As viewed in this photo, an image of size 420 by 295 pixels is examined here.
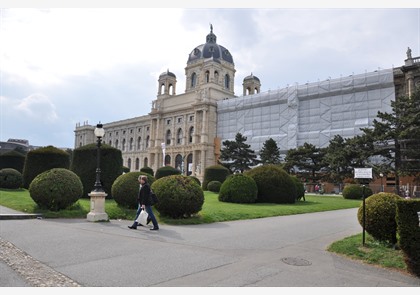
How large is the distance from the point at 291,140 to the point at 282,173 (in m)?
33.3

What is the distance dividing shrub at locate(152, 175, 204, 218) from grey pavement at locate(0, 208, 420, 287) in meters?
1.65

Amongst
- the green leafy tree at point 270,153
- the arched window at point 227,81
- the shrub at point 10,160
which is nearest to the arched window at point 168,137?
the arched window at point 227,81

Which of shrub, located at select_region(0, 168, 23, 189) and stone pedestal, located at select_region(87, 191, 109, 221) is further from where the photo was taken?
shrub, located at select_region(0, 168, 23, 189)

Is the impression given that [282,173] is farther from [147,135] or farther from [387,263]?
[147,135]

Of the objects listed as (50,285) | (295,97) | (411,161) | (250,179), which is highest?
(295,97)

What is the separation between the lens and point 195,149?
67.7 meters

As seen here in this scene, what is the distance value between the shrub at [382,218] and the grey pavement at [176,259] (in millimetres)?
1279

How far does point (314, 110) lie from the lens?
5197 centimetres

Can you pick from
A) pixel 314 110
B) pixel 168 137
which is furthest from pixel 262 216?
pixel 168 137

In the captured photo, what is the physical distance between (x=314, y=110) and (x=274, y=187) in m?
34.9

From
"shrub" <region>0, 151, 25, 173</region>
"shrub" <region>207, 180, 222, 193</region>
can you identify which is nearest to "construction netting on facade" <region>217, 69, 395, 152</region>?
"shrub" <region>207, 180, 222, 193</region>

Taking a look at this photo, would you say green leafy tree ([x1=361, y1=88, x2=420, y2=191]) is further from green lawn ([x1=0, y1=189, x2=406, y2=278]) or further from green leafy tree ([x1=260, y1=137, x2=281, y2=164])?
green leafy tree ([x1=260, y1=137, x2=281, y2=164])

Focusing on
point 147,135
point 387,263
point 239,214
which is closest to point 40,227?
point 239,214

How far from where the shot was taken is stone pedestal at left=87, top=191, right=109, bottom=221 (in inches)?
459
